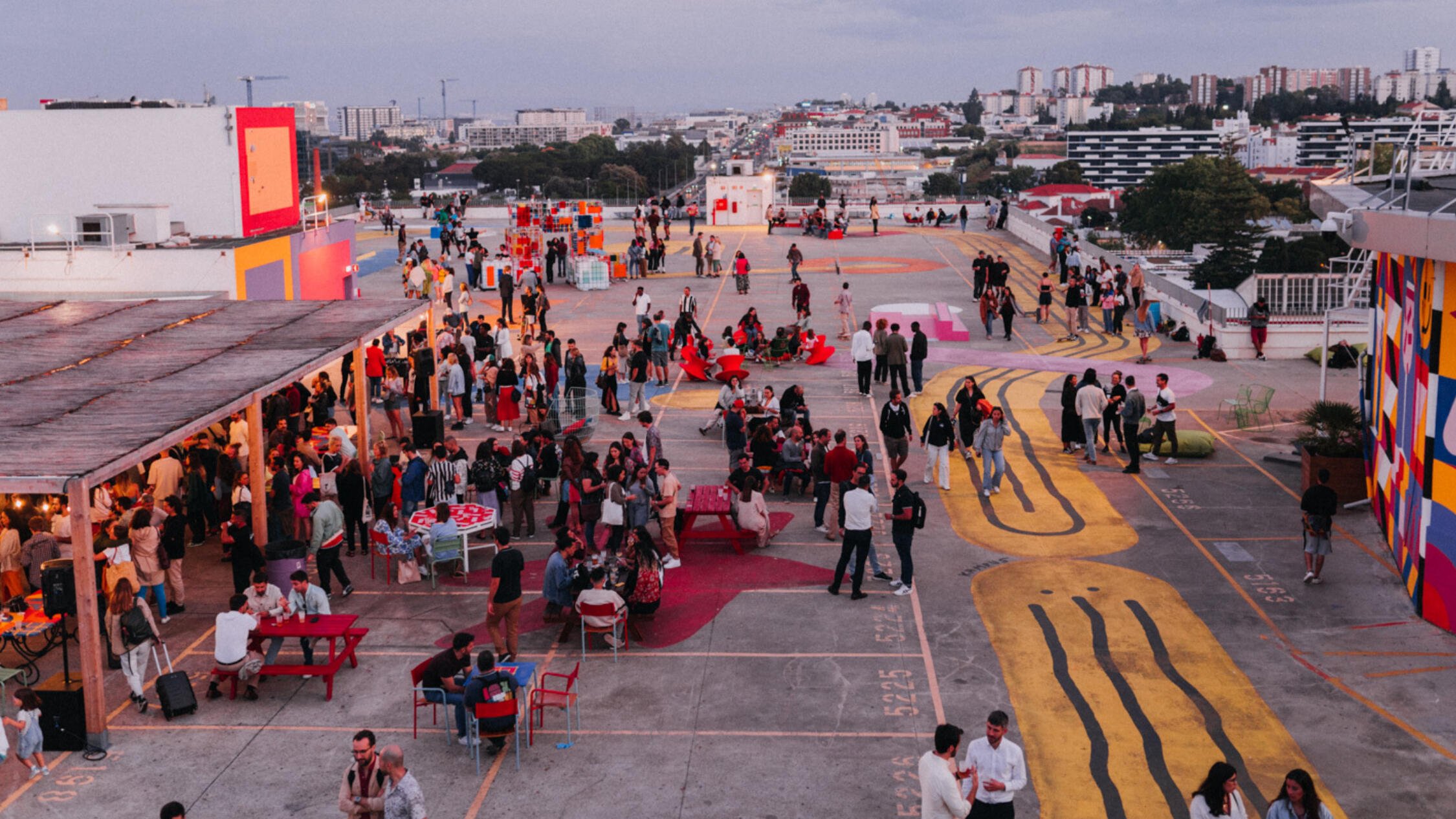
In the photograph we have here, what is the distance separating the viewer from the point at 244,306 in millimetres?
22359

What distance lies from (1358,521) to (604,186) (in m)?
126

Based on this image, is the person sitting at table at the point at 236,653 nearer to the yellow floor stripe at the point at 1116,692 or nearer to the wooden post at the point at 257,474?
the wooden post at the point at 257,474

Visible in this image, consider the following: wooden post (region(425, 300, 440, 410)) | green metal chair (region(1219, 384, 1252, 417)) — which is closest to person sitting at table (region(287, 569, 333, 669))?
wooden post (region(425, 300, 440, 410))

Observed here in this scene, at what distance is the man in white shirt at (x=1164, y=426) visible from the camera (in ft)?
69.8

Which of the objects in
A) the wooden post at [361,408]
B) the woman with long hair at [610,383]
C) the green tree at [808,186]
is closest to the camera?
the wooden post at [361,408]

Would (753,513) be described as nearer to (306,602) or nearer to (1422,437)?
(306,602)

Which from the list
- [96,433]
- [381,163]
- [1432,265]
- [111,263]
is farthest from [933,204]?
[381,163]

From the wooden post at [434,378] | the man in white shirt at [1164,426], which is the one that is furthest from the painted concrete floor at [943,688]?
the wooden post at [434,378]

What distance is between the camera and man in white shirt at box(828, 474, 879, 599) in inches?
594

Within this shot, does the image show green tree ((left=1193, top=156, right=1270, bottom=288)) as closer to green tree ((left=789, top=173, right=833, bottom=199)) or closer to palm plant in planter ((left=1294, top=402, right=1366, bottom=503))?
palm plant in planter ((left=1294, top=402, right=1366, bottom=503))

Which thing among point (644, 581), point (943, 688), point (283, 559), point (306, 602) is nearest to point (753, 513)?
point (644, 581)

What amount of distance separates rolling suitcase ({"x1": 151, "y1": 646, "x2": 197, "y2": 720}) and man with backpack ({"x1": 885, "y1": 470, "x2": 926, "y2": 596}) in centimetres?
786

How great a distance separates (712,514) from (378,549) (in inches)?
179

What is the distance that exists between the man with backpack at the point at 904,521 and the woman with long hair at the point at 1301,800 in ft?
22.8
